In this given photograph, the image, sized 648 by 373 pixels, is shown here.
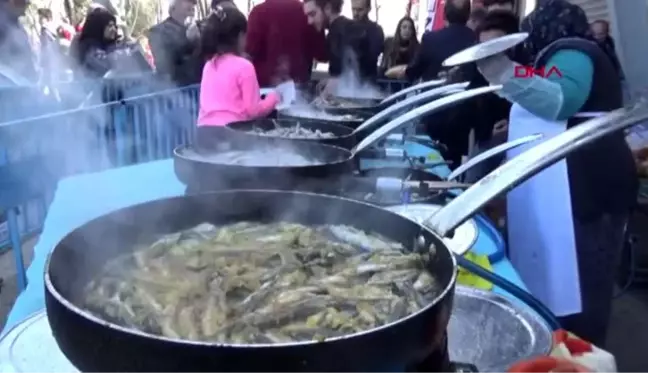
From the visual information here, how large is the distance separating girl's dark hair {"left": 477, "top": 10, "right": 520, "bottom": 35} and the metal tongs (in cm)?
247

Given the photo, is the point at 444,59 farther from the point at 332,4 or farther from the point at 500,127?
the point at 332,4

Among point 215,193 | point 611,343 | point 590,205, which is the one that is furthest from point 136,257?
point 611,343

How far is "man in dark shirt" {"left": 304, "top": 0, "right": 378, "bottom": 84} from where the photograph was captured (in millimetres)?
5715

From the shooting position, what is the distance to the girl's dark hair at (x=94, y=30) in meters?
5.91

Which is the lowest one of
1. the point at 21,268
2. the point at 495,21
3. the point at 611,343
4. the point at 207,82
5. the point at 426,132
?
the point at 611,343

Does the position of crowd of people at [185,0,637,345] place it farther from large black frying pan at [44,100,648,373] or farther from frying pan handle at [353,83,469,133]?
large black frying pan at [44,100,648,373]

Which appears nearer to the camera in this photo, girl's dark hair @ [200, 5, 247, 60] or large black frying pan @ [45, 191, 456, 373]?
large black frying pan @ [45, 191, 456, 373]

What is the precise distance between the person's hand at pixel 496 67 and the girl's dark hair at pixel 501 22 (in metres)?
1.50

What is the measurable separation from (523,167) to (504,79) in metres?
1.14

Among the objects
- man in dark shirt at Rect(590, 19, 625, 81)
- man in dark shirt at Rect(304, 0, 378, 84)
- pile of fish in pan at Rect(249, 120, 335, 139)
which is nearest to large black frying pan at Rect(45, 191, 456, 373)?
pile of fish in pan at Rect(249, 120, 335, 139)

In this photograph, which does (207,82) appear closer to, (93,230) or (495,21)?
(495,21)

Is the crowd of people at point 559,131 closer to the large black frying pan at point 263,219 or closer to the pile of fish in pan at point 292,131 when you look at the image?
the pile of fish in pan at point 292,131

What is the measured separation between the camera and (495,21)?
3.79 m

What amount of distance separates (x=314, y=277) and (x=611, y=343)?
3219mm
